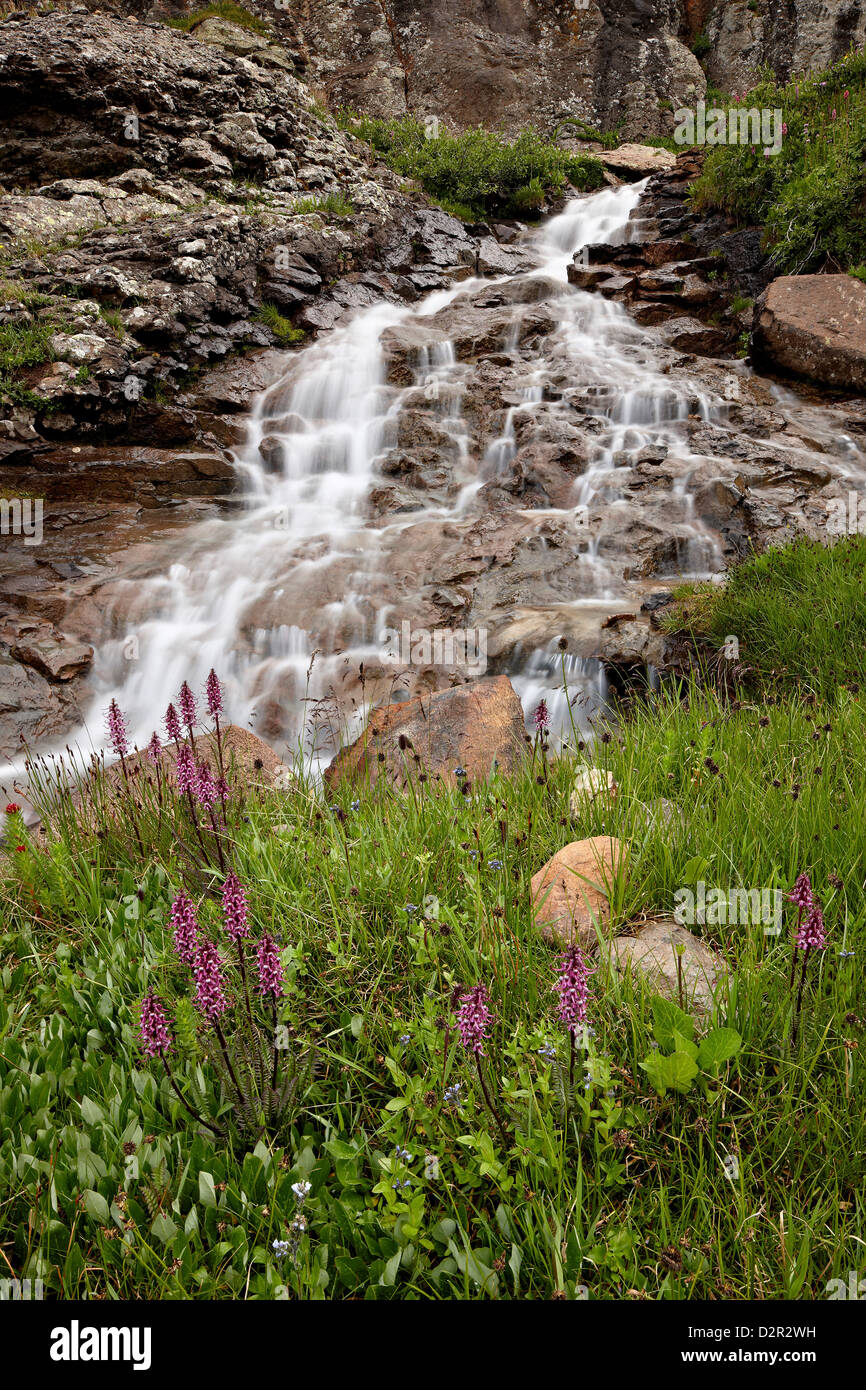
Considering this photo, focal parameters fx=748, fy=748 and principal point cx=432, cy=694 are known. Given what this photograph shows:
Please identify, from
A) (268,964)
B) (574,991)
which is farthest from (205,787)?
(574,991)

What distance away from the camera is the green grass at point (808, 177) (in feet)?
39.9

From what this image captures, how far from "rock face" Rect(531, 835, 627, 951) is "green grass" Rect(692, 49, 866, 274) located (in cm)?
1322

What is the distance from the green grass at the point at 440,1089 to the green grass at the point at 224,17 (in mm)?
25239

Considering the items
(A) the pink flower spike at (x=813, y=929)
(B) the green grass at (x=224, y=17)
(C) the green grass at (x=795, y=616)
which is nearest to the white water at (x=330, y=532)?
(C) the green grass at (x=795, y=616)

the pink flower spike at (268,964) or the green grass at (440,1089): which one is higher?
the pink flower spike at (268,964)

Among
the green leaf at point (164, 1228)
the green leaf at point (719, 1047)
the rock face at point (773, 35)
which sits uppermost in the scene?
the rock face at point (773, 35)

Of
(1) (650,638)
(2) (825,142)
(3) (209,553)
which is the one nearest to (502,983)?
(1) (650,638)

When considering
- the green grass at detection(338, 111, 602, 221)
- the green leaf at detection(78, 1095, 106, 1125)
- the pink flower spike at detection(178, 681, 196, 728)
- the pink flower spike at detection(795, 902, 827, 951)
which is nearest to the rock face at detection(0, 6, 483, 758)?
the green grass at detection(338, 111, 602, 221)

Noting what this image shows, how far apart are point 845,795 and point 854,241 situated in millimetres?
12849

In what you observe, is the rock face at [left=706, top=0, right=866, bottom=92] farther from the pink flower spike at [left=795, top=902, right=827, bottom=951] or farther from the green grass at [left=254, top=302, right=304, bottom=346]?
the pink flower spike at [left=795, top=902, right=827, bottom=951]

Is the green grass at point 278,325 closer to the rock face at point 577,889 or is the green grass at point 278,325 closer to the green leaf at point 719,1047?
the rock face at point 577,889

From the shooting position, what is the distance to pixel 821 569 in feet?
19.7

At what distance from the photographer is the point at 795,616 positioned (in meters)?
5.61
